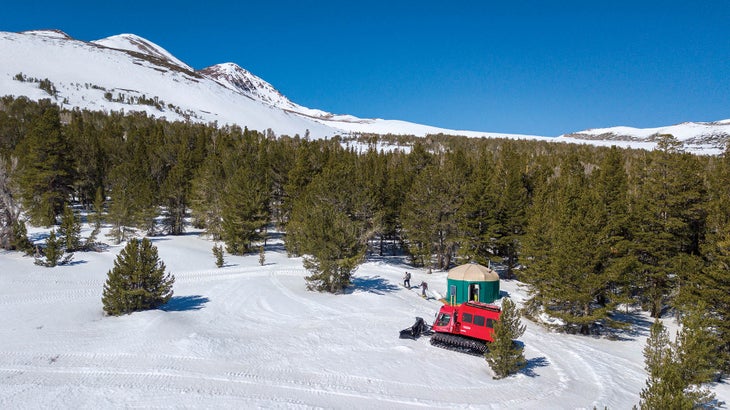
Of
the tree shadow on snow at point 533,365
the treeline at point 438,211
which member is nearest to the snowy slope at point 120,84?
the treeline at point 438,211

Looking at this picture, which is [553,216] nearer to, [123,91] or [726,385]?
[726,385]

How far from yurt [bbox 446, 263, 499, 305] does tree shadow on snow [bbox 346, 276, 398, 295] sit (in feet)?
13.1

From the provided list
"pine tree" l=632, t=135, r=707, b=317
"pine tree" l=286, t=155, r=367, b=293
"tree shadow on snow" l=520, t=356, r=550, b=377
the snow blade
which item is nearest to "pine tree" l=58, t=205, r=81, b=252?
"pine tree" l=286, t=155, r=367, b=293

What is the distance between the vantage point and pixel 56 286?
79.8ft

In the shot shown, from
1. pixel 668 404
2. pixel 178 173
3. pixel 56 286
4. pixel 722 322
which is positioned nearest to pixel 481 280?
pixel 722 322

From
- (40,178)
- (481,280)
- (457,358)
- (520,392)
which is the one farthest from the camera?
(40,178)

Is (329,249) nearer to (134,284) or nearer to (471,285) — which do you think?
(471,285)

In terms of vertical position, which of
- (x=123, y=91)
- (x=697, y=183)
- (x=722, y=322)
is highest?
(x=123, y=91)

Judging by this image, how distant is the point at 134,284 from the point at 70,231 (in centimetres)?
1560

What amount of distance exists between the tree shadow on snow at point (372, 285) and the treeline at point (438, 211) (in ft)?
5.24

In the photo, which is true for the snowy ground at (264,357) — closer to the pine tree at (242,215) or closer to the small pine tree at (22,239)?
the small pine tree at (22,239)

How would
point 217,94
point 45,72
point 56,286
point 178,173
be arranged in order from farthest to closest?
point 217,94 → point 45,72 → point 178,173 → point 56,286

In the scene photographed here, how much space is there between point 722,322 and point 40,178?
5001 centimetres

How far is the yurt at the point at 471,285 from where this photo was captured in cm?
2586
